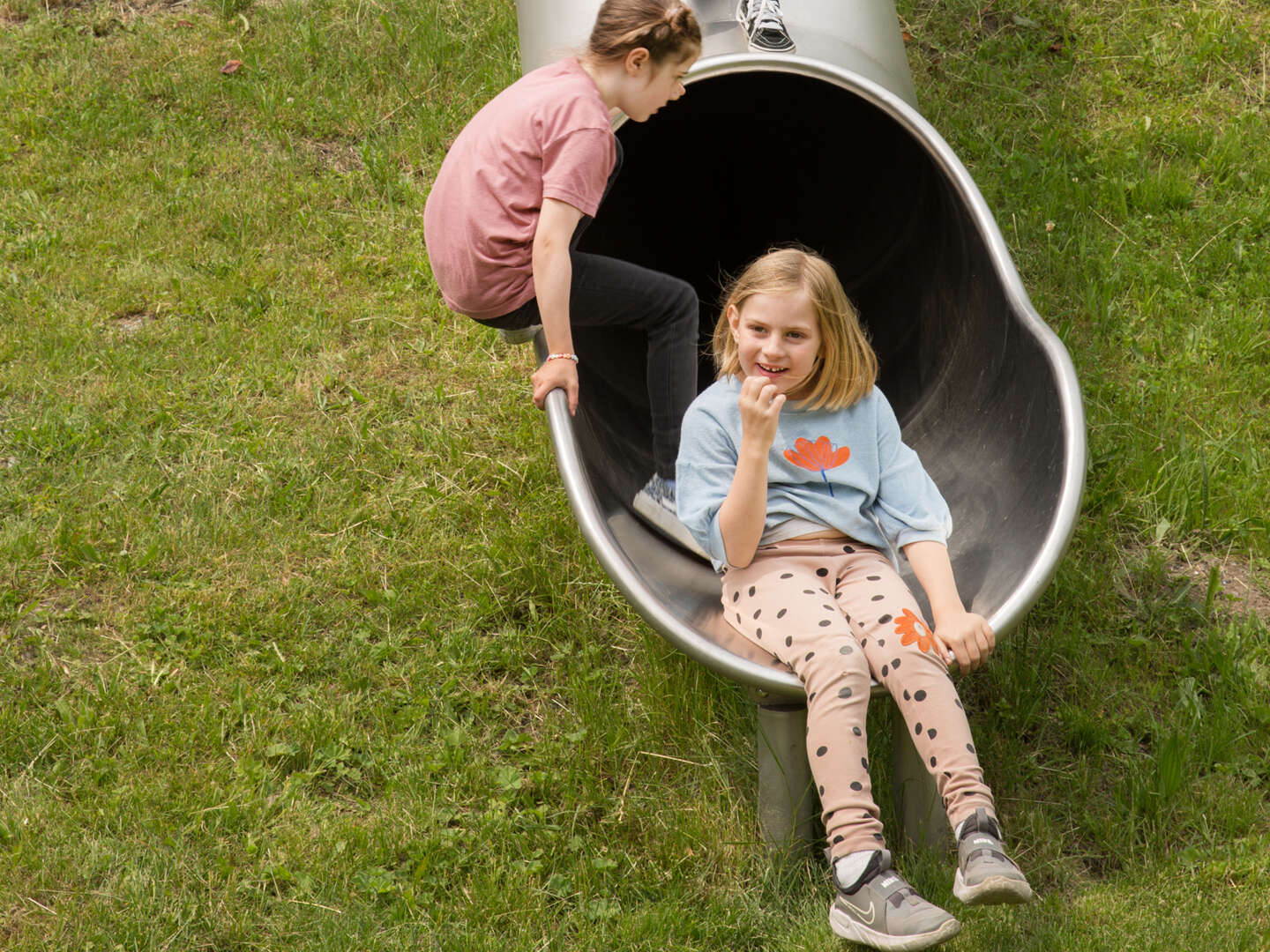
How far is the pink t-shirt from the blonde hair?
0.44 meters

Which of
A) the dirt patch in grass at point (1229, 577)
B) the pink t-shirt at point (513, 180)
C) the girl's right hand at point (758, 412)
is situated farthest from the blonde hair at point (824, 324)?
the dirt patch in grass at point (1229, 577)

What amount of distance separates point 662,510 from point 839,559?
2.33 feet

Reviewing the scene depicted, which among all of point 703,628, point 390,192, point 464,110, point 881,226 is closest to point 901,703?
point 703,628

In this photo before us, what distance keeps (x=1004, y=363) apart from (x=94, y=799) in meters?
2.40

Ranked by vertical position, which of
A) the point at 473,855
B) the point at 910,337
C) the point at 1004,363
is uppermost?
the point at 1004,363

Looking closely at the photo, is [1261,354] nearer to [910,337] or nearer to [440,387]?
[910,337]

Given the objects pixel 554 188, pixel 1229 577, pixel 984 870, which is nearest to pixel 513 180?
pixel 554 188

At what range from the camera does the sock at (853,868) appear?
2334mm

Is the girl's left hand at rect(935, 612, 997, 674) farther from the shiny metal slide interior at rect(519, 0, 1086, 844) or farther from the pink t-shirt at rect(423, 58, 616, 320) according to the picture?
the pink t-shirt at rect(423, 58, 616, 320)

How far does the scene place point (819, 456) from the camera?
112 inches

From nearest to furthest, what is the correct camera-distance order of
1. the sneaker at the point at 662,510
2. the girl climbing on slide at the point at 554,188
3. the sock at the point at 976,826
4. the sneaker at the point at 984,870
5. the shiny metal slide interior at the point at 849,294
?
the sneaker at the point at 984,870, the sock at the point at 976,826, the shiny metal slide interior at the point at 849,294, the girl climbing on slide at the point at 554,188, the sneaker at the point at 662,510

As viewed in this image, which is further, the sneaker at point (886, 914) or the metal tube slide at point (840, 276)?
the metal tube slide at point (840, 276)

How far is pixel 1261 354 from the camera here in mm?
4082

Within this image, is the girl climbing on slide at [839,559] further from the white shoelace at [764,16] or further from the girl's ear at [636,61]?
the white shoelace at [764,16]
